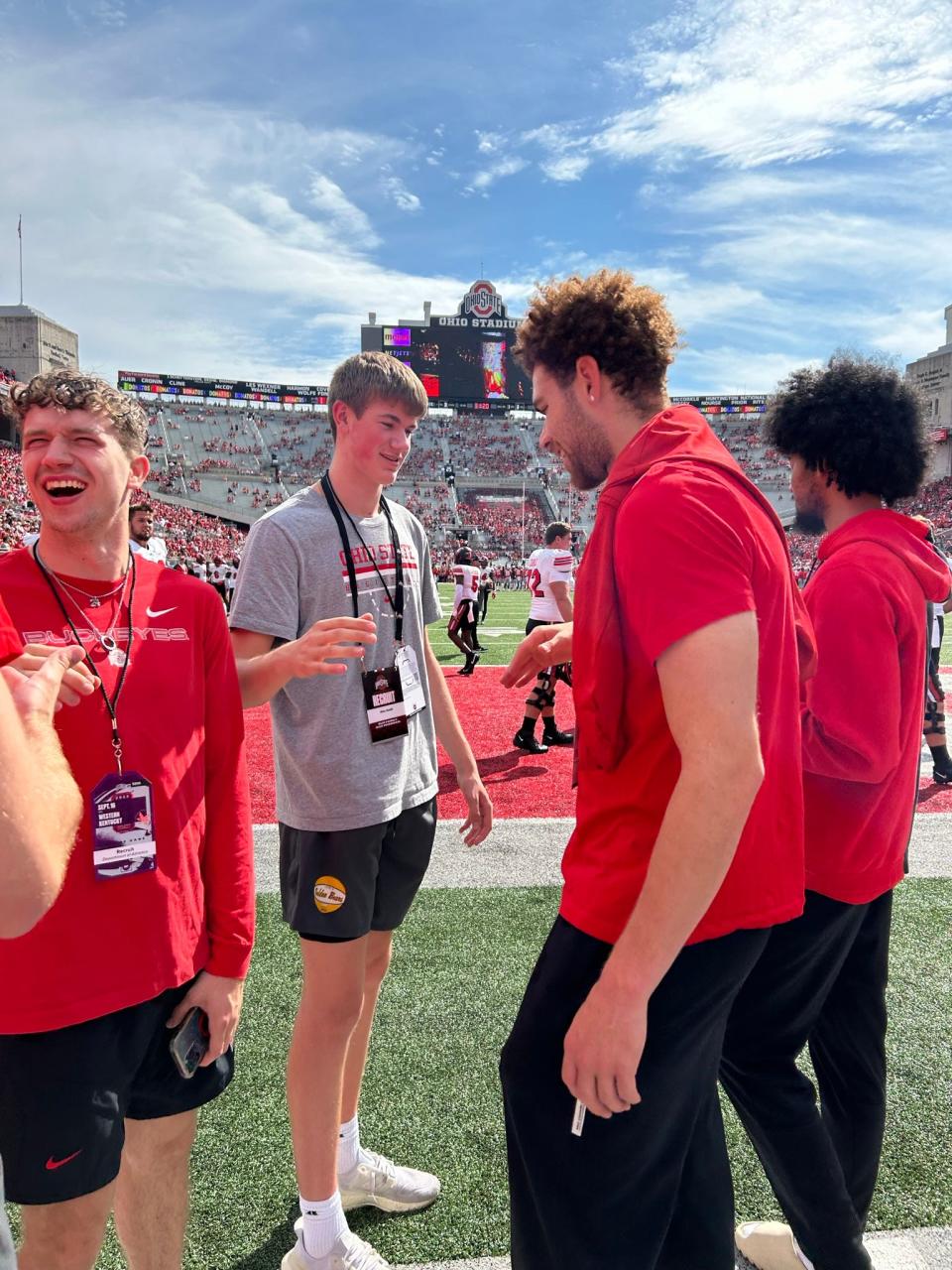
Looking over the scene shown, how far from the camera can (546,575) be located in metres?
8.10

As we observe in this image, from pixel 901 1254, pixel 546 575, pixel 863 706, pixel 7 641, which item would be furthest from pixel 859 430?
pixel 546 575

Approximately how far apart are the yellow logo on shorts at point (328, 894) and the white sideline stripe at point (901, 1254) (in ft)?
3.16

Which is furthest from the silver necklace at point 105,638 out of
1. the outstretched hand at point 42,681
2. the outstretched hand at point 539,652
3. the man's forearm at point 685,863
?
the man's forearm at point 685,863

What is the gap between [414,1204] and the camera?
229 centimetres

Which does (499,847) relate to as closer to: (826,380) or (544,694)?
(544,694)

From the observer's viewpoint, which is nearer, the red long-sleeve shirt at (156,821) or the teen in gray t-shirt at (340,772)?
the red long-sleeve shirt at (156,821)

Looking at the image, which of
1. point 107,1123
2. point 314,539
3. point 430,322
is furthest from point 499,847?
point 430,322

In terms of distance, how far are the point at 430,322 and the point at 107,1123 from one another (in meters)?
63.5

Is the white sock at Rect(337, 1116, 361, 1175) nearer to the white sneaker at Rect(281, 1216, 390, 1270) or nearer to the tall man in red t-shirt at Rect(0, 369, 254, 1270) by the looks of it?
the white sneaker at Rect(281, 1216, 390, 1270)

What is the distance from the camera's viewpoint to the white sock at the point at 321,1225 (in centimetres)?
203

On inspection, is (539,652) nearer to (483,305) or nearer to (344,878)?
(344,878)

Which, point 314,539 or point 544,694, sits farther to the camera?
point 544,694

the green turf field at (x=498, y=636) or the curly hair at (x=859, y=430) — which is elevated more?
the curly hair at (x=859, y=430)

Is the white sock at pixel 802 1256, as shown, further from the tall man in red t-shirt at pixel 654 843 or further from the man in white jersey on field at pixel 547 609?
the man in white jersey on field at pixel 547 609
